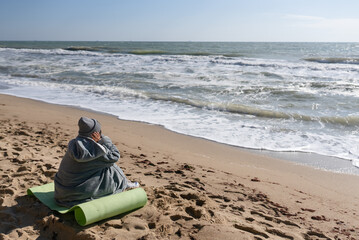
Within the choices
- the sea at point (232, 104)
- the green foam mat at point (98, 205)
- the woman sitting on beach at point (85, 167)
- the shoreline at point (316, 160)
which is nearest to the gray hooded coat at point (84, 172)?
the woman sitting on beach at point (85, 167)

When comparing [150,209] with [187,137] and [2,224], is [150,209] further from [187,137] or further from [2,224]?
[187,137]

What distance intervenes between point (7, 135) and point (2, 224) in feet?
11.2

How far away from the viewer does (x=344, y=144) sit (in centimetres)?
700

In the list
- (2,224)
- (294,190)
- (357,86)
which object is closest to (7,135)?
(2,224)

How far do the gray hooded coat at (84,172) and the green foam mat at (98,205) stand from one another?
6.6 inches

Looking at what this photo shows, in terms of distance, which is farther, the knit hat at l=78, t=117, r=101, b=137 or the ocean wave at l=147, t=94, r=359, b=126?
the ocean wave at l=147, t=94, r=359, b=126

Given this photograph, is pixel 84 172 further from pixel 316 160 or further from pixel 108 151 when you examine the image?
pixel 316 160

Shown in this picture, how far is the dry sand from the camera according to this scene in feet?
10.8

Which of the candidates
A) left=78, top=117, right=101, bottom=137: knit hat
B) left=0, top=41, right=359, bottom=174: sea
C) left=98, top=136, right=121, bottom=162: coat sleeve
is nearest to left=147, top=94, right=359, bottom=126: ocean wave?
left=0, top=41, right=359, bottom=174: sea

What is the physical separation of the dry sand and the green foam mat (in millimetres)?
73

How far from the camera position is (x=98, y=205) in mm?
3328

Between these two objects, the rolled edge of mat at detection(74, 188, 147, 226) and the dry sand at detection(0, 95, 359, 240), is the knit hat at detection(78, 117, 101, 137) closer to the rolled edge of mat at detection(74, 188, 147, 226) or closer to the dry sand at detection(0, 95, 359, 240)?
the rolled edge of mat at detection(74, 188, 147, 226)

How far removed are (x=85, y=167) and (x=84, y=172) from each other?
6 centimetres

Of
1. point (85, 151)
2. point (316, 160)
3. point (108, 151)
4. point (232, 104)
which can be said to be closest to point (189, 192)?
point (108, 151)
